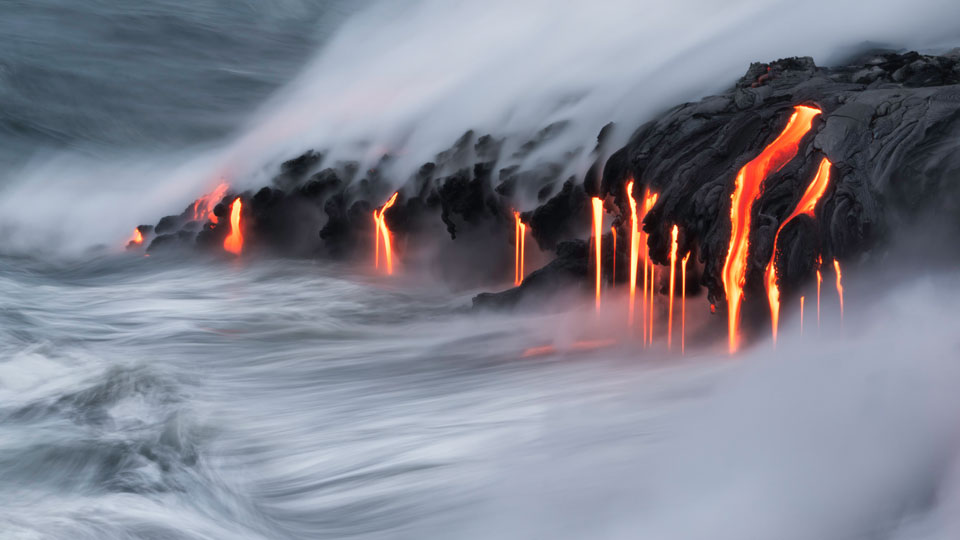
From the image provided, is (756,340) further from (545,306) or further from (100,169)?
(100,169)

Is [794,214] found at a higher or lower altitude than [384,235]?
higher

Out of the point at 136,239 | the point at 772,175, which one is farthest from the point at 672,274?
the point at 136,239

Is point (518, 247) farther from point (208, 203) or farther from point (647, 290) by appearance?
point (208, 203)

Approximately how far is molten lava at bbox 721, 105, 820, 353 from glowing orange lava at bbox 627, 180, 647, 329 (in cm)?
63

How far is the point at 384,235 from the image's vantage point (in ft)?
22.7

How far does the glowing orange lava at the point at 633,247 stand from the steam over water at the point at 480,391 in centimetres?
17

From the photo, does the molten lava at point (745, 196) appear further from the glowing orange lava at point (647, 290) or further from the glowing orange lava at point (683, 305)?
the glowing orange lava at point (647, 290)

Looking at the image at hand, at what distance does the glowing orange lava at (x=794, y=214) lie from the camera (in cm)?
361

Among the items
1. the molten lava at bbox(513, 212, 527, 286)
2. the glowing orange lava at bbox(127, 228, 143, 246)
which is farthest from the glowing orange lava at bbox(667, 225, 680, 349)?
the glowing orange lava at bbox(127, 228, 143, 246)

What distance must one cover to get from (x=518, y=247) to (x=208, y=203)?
4.25m

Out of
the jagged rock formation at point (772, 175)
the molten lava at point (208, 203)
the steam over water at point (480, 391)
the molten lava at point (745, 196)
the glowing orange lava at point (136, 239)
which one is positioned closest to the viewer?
the steam over water at point (480, 391)

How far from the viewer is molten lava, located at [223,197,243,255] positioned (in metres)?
7.98

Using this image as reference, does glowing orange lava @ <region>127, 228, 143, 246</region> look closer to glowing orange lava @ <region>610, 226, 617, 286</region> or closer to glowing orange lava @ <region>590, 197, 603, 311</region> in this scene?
glowing orange lava @ <region>590, 197, 603, 311</region>

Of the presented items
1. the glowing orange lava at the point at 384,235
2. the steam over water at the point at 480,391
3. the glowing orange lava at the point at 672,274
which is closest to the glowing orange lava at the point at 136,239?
the steam over water at the point at 480,391
